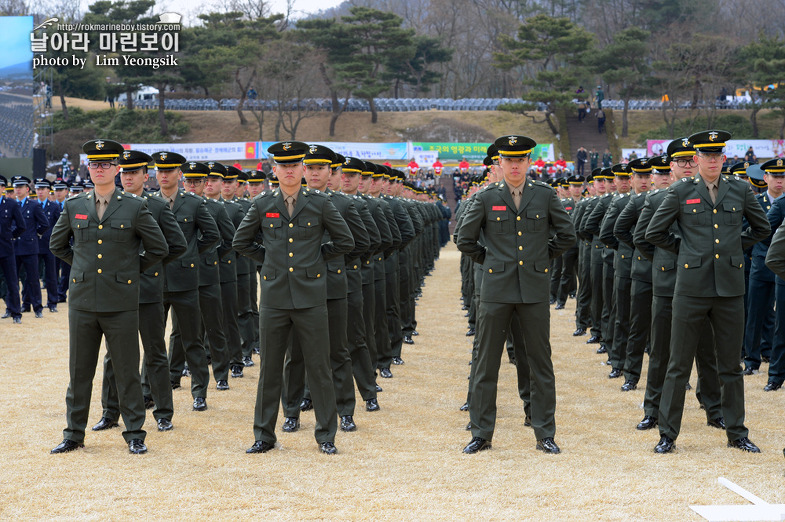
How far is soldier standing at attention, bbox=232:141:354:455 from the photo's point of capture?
6.53 m

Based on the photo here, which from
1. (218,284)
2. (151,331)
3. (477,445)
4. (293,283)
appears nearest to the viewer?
(293,283)

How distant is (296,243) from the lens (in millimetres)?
6543

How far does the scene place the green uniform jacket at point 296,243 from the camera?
6.50 meters

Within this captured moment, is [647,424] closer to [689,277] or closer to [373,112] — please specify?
[689,277]

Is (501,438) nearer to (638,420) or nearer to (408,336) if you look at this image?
(638,420)

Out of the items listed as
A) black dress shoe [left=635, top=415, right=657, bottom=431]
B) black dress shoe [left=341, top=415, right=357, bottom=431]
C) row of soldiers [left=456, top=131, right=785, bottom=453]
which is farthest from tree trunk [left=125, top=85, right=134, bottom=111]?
black dress shoe [left=635, top=415, right=657, bottom=431]

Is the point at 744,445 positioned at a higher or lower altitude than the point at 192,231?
lower

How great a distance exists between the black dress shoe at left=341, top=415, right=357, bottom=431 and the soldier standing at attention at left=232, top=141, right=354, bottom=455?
705 mm

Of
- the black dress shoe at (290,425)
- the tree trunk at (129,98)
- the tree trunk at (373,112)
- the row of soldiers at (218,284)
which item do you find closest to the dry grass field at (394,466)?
the black dress shoe at (290,425)

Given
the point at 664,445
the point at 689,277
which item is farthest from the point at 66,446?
the point at 689,277

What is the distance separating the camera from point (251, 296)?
11047 mm

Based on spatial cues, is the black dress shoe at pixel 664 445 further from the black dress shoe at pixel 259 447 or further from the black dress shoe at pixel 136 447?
the black dress shoe at pixel 136 447

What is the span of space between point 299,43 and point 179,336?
5463 cm

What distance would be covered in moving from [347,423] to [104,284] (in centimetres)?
235
